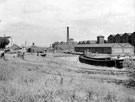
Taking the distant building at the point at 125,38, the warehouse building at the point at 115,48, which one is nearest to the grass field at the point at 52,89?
the warehouse building at the point at 115,48

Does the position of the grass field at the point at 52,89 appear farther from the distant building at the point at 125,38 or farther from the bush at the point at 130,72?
the distant building at the point at 125,38

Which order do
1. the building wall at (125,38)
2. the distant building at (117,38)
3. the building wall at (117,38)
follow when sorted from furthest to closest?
the building wall at (117,38) → the distant building at (117,38) → the building wall at (125,38)

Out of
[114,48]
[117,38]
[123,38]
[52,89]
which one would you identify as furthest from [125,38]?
[52,89]

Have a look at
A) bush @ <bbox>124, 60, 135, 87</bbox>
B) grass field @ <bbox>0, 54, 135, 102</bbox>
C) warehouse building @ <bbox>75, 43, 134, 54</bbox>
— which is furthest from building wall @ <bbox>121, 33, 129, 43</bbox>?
grass field @ <bbox>0, 54, 135, 102</bbox>

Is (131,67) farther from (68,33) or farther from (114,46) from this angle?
(68,33)

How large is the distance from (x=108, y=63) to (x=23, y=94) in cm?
2646

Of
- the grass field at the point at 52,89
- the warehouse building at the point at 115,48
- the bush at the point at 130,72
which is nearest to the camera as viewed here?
the grass field at the point at 52,89

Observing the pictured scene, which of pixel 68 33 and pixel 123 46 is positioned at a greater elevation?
pixel 68 33

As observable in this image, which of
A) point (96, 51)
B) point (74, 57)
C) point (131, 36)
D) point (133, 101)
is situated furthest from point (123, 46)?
point (133, 101)

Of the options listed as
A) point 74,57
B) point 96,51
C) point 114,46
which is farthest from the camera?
point 96,51

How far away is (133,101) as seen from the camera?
6688mm

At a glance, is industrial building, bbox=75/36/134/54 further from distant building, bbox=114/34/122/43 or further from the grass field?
the grass field

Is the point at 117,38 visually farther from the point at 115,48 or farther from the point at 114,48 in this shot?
the point at 114,48

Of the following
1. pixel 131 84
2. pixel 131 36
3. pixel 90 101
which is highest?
pixel 131 36
